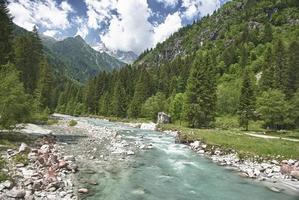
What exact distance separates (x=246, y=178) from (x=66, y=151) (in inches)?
656

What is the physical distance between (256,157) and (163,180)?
12.3 meters

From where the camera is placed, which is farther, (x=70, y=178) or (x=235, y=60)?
(x=235, y=60)

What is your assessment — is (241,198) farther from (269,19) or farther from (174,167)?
(269,19)

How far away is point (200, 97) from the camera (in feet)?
204

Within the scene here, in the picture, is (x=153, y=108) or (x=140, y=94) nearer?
(x=153, y=108)

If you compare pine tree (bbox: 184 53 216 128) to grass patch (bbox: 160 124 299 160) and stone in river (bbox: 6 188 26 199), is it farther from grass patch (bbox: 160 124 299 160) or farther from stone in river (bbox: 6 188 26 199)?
stone in river (bbox: 6 188 26 199)

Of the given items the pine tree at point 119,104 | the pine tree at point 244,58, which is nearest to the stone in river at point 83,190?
the pine tree at point 119,104

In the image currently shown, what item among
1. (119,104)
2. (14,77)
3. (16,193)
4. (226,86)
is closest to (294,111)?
(14,77)

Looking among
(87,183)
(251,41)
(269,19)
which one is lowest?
(87,183)

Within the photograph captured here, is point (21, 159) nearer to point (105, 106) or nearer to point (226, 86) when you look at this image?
point (105, 106)

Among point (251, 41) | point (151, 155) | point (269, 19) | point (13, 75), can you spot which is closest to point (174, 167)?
point (151, 155)

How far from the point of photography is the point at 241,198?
19031 mm

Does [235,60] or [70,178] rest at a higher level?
[235,60]

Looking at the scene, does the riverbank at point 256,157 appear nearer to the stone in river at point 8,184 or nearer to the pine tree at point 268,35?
the stone in river at point 8,184
